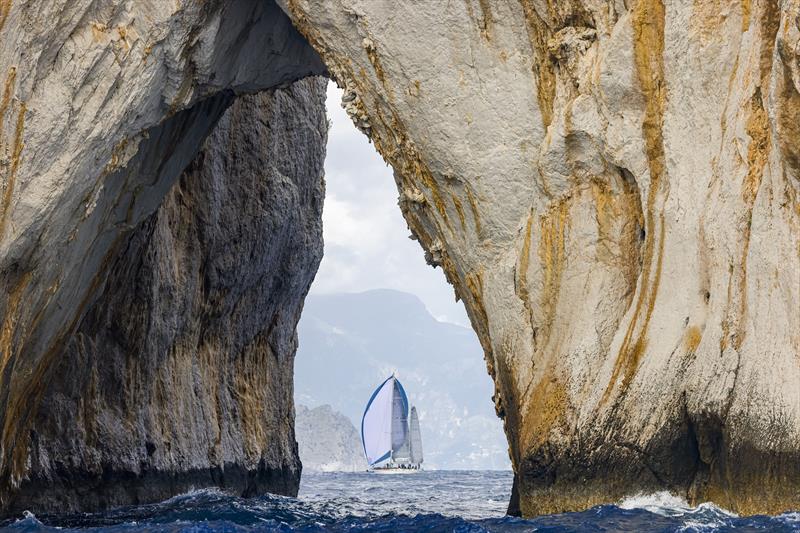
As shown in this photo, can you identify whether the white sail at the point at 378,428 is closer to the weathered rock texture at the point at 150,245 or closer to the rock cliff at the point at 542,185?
the weathered rock texture at the point at 150,245

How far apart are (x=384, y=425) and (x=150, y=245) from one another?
57.8m

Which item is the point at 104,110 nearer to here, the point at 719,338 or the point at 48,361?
the point at 48,361

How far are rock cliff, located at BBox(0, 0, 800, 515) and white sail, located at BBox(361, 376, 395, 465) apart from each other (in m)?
58.7

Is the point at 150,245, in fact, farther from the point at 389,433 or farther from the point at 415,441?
the point at 415,441

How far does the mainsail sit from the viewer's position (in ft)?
254

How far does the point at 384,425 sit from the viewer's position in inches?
3115

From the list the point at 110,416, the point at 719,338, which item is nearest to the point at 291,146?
the point at 110,416

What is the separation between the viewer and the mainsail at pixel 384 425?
77.3 metres

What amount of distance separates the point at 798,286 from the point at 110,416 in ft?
50.6

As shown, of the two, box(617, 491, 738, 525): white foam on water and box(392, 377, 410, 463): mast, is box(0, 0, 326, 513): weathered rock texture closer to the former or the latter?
box(617, 491, 738, 525): white foam on water

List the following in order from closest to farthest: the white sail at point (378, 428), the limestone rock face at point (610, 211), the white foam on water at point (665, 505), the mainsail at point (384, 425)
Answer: the limestone rock face at point (610, 211) → the white foam on water at point (665, 505) → the mainsail at point (384, 425) → the white sail at point (378, 428)

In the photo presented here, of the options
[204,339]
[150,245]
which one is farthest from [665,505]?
[204,339]

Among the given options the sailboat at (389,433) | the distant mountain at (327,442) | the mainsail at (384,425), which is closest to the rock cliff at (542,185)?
the mainsail at (384,425)

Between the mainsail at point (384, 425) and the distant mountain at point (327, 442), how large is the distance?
337ft
